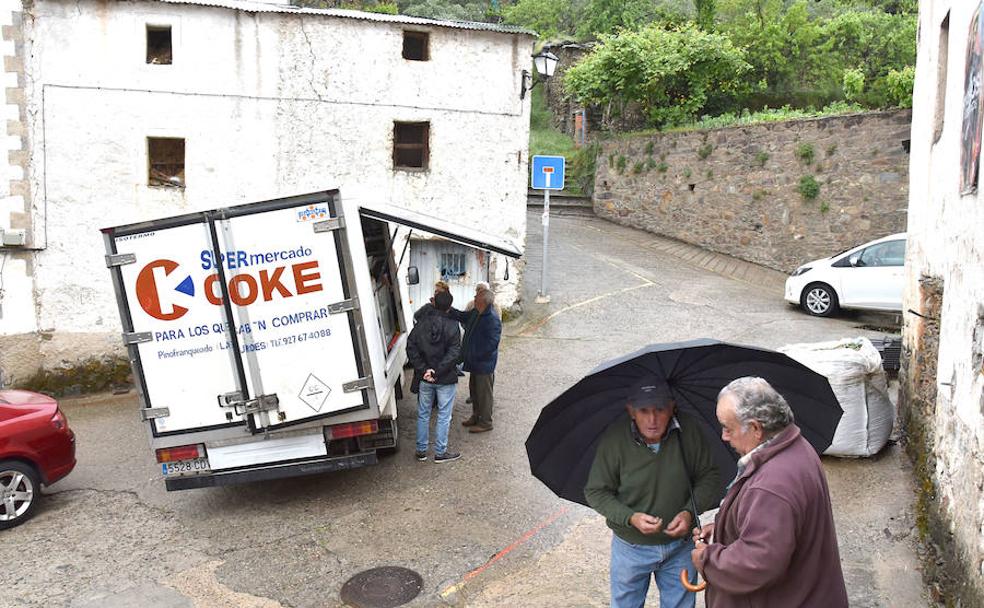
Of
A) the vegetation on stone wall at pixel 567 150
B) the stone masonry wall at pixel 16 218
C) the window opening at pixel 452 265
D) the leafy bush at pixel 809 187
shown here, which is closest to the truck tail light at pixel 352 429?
the window opening at pixel 452 265

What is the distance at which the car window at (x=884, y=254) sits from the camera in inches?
516

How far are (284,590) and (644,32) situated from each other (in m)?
18.6

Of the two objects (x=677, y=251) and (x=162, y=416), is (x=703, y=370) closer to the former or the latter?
(x=162, y=416)

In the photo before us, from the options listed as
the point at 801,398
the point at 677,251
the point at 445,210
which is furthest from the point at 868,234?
the point at 801,398

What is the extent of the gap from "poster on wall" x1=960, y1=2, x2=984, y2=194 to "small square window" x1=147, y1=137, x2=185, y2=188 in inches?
420

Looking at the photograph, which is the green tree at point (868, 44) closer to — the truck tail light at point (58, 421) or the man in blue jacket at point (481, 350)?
the man in blue jacket at point (481, 350)

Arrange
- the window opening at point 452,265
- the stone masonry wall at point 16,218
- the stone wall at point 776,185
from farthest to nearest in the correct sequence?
the stone wall at point 776,185 < the window opening at point 452,265 < the stone masonry wall at point 16,218

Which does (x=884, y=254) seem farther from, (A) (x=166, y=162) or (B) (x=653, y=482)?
(A) (x=166, y=162)

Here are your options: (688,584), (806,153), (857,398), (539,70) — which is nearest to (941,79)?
(857,398)

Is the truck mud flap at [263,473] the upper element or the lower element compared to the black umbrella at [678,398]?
lower

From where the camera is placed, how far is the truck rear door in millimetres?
6449

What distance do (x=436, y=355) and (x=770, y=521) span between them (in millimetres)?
5083

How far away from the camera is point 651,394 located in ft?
11.8

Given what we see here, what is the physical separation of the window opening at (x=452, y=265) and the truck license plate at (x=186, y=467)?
7199 millimetres
